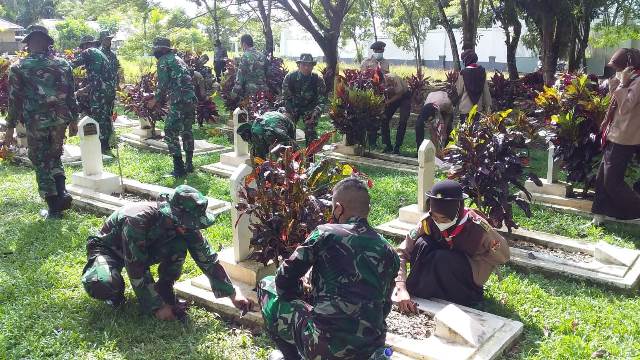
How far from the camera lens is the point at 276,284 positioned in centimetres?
330

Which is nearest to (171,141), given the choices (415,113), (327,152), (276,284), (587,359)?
(327,152)

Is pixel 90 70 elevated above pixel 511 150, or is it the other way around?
pixel 90 70

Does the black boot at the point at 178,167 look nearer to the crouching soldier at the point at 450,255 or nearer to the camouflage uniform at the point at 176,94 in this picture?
the camouflage uniform at the point at 176,94

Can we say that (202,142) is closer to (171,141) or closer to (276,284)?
(171,141)

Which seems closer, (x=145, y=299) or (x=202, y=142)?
(x=145, y=299)

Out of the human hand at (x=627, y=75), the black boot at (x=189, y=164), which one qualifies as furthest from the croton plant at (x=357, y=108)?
the human hand at (x=627, y=75)

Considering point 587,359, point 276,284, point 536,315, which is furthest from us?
point 536,315

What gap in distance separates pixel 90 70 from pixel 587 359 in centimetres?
828

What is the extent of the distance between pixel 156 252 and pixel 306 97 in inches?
222

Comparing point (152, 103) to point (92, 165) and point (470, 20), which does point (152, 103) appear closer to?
point (92, 165)

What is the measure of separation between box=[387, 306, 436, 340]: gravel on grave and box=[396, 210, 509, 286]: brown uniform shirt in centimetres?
27

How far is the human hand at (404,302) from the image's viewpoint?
4.20 m

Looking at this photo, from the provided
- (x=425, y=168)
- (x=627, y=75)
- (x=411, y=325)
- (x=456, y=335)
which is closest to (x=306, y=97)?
(x=425, y=168)

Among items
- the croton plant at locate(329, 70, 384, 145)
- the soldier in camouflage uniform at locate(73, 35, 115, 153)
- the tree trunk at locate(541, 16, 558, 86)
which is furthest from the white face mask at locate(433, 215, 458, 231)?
the tree trunk at locate(541, 16, 558, 86)
